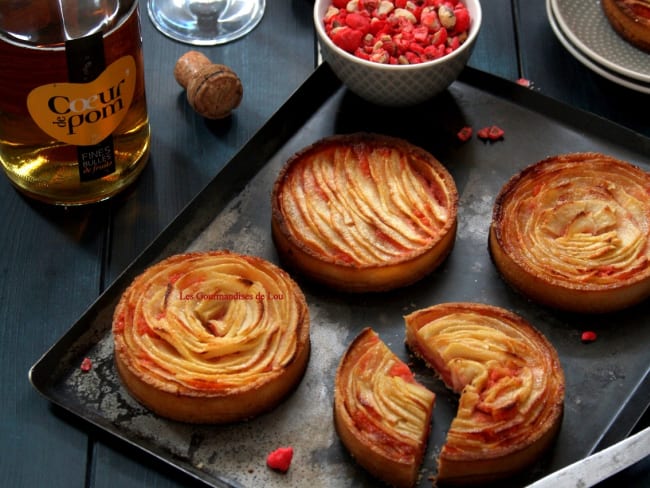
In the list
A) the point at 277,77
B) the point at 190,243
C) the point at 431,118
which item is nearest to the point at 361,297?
the point at 190,243

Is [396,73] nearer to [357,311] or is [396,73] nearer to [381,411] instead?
[357,311]

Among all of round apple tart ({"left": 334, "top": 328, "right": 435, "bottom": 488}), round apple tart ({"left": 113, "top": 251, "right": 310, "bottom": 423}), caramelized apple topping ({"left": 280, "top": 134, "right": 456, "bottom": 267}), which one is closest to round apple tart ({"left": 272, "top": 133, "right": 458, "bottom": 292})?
caramelized apple topping ({"left": 280, "top": 134, "right": 456, "bottom": 267})

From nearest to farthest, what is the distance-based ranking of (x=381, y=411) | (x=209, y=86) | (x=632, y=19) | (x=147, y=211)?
(x=381, y=411) < (x=147, y=211) < (x=209, y=86) < (x=632, y=19)

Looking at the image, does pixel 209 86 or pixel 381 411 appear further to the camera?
pixel 209 86

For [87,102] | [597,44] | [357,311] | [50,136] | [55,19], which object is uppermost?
[55,19]

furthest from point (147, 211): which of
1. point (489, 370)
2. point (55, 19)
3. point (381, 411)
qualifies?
point (489, 370)

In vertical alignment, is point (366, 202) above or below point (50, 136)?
below

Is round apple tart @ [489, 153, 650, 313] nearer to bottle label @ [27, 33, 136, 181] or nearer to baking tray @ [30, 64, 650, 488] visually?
baking tray @ [30, 64, 650, 488]
